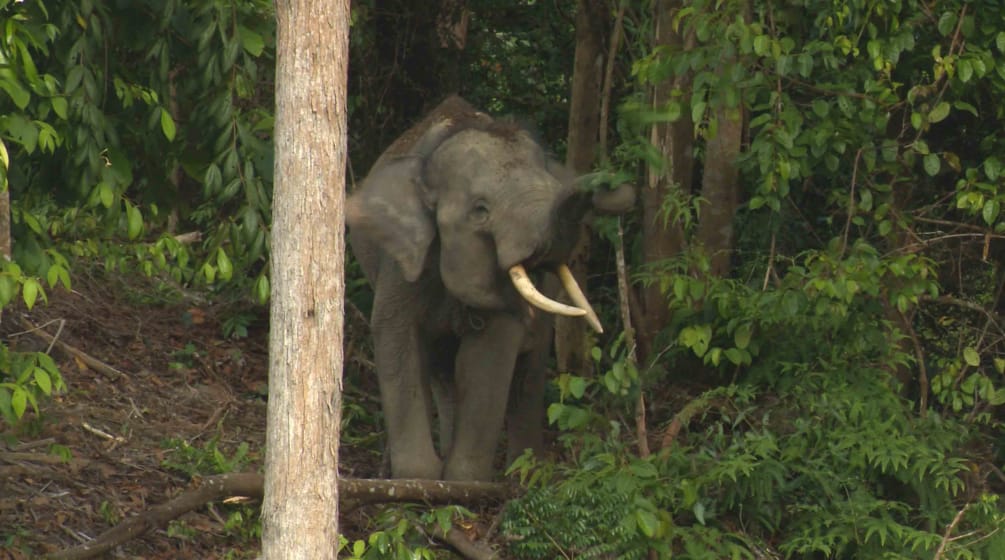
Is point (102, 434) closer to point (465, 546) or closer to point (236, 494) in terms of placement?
point (236, 494)

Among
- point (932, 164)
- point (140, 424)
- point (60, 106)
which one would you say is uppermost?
point (60, 106)

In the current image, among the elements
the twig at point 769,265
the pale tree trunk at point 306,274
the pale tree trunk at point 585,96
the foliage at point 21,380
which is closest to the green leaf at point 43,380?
the foliage at point 21,380

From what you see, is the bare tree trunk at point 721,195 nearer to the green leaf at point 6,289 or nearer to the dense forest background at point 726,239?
the dense forest background at point 726,239

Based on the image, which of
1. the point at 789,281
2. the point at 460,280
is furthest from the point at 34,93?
the point at 789,281

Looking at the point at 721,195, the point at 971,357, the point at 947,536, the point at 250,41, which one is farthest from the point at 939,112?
the point at 250,41

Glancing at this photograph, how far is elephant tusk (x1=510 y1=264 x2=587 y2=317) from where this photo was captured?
7.86 meters

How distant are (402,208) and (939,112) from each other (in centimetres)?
263

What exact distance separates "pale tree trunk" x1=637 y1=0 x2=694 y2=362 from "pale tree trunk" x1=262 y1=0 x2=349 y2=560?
359 centimetres

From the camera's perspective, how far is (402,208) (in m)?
8.64

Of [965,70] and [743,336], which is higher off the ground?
[965,70]

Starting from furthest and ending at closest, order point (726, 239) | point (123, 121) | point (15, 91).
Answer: point (726, 239) → point (123, 121) → point (15, 91)

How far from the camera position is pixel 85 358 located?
9805mm

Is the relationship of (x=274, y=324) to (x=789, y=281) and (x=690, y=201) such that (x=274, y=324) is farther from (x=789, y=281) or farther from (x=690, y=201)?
(x=690, y=201)

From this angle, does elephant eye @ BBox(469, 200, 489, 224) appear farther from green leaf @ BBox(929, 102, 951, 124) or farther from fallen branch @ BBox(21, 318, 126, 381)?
fallen branch @ BBox(21, 318, 126, 381)
